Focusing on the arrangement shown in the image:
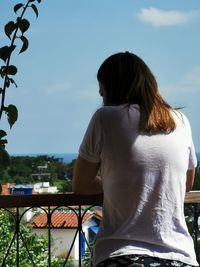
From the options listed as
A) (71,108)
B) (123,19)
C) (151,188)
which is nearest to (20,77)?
(151,188)

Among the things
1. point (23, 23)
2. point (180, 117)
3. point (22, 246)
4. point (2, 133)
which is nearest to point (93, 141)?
point (180, 117)

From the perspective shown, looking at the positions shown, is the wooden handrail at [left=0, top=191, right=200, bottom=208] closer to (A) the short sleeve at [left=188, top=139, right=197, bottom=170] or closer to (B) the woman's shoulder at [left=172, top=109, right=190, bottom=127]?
(A) the short sleeve at [left=188, top=139, right=197, bottom=170]

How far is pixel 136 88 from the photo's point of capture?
149 centimetres

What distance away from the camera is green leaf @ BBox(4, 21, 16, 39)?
1878 mm

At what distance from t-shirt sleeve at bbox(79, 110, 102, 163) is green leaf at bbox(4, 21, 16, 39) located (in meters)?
0.59

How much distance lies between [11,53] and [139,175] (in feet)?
2.39

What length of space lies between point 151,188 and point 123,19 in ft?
22.4

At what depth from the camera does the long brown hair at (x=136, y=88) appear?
1444mm

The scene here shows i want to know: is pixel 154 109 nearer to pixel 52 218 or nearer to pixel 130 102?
pixel 130 102

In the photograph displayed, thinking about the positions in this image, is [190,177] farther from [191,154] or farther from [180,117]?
[180,117]

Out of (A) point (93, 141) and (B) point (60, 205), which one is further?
(B) point (60, 205)

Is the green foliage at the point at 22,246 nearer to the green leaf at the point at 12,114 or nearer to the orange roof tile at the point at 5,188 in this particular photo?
the orange roof tile at the point at 5,188

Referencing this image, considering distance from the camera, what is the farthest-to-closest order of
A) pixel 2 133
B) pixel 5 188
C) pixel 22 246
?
1. pixel 22 246
2. pixel 5 188
3. pixel 2 133

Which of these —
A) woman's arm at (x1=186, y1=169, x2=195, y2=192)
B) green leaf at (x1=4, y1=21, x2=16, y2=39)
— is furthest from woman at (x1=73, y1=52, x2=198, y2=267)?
green leaf at (x1=4, y1=21, x2=16, y2=39)
